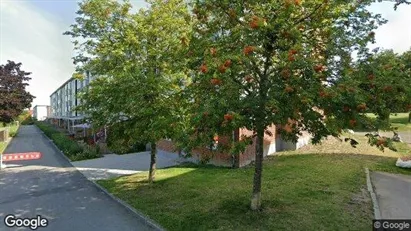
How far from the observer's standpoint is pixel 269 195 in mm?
9180

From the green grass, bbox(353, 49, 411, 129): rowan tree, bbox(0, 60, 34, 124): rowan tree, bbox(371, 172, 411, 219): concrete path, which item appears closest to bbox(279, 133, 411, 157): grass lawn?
the green grass

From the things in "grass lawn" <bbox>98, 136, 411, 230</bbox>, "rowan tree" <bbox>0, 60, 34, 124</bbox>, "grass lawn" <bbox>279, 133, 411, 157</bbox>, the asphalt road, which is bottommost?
the asphalt road

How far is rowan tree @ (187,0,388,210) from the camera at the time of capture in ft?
18.7

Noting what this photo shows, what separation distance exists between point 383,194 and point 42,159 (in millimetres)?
19649

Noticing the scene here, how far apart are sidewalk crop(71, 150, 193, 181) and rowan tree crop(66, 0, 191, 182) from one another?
4238mm

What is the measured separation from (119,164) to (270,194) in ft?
34.0

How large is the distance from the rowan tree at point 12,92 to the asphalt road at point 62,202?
73.3ft

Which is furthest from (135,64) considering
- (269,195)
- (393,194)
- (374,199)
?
(393,194)

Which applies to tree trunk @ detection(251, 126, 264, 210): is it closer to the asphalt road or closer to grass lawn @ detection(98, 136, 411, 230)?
grass lawn @ detection(98, 136, 411, 230)

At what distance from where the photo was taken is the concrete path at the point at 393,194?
25.6 ft

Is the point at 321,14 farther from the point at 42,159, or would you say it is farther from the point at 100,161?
the point at 42,159

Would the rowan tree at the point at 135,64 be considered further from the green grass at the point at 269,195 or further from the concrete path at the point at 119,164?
the concrete path at the point at 119,164

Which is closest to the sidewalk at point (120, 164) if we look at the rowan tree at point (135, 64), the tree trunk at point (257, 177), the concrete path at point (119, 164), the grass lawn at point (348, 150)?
the concrete path at point (119, 164)

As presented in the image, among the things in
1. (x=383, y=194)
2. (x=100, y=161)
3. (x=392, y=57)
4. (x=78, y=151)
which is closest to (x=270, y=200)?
(x=383, y=194)
